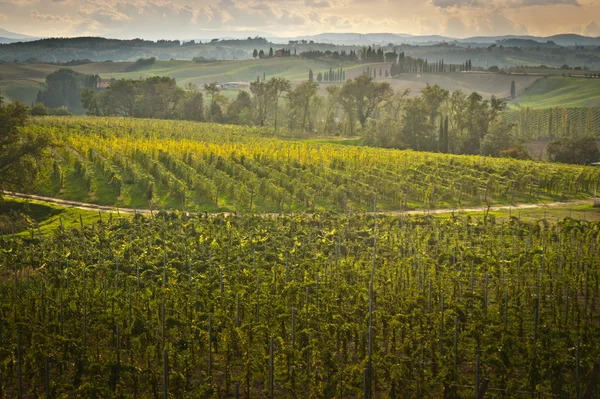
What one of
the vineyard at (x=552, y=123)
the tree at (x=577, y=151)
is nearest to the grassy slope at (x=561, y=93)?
the vineyard at (x=552, y=123)

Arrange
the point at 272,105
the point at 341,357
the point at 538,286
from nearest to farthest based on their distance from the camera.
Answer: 1. the point at 341,357
2. the point at 538,286
3. the point at 272,105

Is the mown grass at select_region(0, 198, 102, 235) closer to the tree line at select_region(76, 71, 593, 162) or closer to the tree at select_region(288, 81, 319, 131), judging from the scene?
the tree line at select_region(76, 71, 593, 162)

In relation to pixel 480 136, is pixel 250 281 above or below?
below

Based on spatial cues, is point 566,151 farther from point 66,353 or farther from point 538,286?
point 66,353

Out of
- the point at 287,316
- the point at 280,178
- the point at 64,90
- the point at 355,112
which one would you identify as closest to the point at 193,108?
the point at 355,112

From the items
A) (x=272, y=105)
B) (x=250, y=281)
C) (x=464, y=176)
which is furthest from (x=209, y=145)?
(x=272, y=105)

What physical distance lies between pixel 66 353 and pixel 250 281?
673 centimetres

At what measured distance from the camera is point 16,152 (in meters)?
34.8

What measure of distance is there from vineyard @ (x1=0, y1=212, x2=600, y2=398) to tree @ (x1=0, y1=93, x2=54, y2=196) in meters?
7.85

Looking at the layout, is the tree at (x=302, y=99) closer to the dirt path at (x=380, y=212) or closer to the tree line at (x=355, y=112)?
the tree line at (x=355, y=112)

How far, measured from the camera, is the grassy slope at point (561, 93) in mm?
146625

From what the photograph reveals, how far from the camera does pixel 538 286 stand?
19.7m

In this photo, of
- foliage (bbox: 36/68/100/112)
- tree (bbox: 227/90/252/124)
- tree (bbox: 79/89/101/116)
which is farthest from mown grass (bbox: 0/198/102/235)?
foliage (bbox: 36/68/100/112)

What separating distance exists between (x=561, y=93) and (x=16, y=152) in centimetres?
15769
